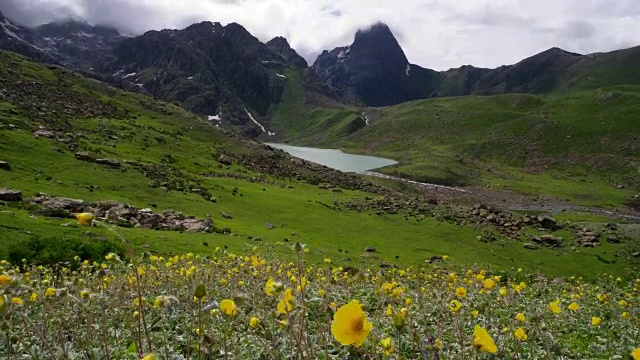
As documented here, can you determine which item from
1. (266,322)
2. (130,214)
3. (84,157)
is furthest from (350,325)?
(84,157)

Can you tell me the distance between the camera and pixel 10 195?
108ft

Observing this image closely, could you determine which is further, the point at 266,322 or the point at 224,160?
the point at 224,160

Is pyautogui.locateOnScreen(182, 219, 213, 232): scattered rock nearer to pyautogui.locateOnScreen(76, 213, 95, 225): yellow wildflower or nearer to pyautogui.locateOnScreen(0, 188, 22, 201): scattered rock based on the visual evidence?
pyautogui.locateOnScreen(0, 188, 22, 201): scattered rock

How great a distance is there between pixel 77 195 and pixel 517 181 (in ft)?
336

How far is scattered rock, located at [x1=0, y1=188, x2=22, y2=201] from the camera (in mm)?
32406

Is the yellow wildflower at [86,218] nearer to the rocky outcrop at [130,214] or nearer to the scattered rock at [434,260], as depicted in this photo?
the rocky outcrop at [130,214]

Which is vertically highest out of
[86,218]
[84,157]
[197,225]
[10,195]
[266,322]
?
[86,218]

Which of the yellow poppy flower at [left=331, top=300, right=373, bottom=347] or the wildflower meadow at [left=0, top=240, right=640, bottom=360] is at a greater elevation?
the yellow poppy flower at [left=331, top=300, right=373, bottom=347]

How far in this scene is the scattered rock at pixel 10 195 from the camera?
106 feet

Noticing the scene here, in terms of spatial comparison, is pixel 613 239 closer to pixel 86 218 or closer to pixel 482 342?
pixel 482 342

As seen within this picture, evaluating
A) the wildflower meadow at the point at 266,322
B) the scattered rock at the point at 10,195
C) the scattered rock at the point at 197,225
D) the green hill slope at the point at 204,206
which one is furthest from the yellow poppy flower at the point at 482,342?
the scattered rock at the point at 10,195

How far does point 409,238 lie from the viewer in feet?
148

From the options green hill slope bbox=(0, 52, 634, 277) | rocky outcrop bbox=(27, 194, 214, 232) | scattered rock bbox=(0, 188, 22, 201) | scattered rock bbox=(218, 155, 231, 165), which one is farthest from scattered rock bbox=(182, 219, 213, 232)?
scattered rock bbox=(218, 155, 231, 165)

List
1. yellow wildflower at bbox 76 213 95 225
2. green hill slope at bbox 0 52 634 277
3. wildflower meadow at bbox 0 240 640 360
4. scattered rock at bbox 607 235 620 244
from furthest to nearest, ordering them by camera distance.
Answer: scattered rock at bbox 607 235 620 244
green hill slope at bbox 0 52 634 277
wildflower meadow at bbox 0 240 640 360
yellow wildflower at bbox 76 213 95 225
